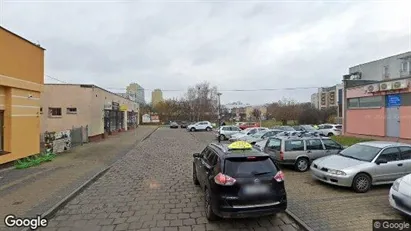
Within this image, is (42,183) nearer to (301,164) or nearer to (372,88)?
(301,164)

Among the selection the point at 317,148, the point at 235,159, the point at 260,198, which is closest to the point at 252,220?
the point at 260,198

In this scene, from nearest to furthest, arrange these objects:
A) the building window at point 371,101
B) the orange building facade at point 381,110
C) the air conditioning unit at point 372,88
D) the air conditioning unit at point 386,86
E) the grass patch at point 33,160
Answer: the grass patch at point 33,160, the orange building facade at point 381,110, the air conditioning unit at point 386,86, the air conditioning unit at point 372,88, the building window at point 371,101

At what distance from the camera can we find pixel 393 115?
19.8 meters

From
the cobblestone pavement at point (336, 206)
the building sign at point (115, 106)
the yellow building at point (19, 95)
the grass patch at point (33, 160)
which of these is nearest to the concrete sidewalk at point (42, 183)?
the grass patch at point (33, 160)

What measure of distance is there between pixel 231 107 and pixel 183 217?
87.0m

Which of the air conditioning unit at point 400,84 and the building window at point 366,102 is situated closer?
the air conditioning unit at point 400,84

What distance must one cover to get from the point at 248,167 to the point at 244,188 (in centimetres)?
46

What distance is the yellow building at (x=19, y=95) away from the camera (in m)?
11.2

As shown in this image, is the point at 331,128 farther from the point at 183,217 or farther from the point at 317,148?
the point at 183,217

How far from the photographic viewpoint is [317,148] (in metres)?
11.6

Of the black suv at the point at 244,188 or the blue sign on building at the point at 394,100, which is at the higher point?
the blue sign on building at the point at 394,100

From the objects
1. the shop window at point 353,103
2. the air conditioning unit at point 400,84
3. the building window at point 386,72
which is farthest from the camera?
the building window at point 386,72

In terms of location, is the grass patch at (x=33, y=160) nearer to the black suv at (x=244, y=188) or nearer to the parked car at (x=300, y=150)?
the black suv at (x=244, y=188)

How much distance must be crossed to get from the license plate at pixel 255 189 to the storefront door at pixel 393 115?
707 inches
